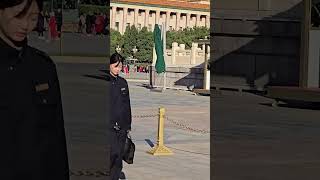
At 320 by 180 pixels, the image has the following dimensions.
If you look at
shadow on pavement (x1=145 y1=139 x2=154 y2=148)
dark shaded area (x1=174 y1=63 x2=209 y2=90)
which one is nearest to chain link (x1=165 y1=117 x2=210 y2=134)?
shadow on pavement (x1=145 y1=139 x2=154 y2=148)

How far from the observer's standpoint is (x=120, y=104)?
5.34 m

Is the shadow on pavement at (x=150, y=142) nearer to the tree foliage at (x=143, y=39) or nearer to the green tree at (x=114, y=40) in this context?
the green tree at (x=114, y=40)

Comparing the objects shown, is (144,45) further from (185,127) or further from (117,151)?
(117,151)

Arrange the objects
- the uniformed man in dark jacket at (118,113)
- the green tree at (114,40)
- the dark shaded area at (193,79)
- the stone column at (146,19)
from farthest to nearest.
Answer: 1. the stone column at (146,19)
2. the dark shaded area at (193,79)
3. the uniformed man in dark jacket at (118,113)
4. the green tree at (114,40)

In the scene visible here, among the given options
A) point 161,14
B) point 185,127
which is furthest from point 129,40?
point 185,127

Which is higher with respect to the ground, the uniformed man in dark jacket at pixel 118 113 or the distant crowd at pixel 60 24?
the distant crowd at pixel 60 24

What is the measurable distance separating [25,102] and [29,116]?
7 cm

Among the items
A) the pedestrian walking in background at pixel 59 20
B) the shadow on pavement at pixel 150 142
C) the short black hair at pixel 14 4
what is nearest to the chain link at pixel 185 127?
the shadow on pavement at pixel 150 142

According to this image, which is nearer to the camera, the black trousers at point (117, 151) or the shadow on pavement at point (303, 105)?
the black trousers at point (117, 151)

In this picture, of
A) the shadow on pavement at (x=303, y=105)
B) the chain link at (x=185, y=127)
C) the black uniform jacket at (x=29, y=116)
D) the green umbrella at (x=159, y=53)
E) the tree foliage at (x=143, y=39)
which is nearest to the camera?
the black uniform jacket at (x=29, y=116)

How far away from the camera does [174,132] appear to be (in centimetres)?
1118

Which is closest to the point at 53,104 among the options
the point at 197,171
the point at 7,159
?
the point at 7,159

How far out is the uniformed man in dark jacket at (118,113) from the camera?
519 centimetres

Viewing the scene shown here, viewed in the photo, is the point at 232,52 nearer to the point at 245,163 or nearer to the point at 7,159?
the point at 245,163
